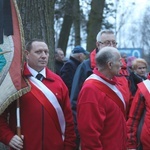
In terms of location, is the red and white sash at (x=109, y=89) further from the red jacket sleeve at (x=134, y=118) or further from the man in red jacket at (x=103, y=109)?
the red jacket sleeve at (x=134, y=118)

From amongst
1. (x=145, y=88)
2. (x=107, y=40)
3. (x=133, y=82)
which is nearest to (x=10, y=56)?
(x=107, y=40)

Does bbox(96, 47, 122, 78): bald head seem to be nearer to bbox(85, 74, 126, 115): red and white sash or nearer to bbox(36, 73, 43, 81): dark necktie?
bbox(85, 74, 126, 115): red and white sash

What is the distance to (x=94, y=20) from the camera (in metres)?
12.7

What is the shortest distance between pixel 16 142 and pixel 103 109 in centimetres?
92

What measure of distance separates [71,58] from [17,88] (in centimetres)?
341

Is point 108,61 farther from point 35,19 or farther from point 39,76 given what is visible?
point 35,19

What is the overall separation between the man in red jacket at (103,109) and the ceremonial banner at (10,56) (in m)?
0.63

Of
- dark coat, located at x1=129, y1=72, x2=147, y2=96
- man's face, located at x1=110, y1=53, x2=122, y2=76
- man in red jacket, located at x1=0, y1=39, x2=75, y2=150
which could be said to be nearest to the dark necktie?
man in red jacket, located at x1=0, y1=39, x2=75, y2=150

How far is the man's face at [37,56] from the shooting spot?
4.69m

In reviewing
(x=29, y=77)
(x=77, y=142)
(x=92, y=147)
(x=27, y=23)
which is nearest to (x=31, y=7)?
(x=27, y=23)

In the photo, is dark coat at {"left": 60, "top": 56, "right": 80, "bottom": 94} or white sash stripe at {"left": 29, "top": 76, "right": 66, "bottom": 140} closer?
white sash stripe at {"left": 29, "top": 76, "right": 66, "bottom": 140}

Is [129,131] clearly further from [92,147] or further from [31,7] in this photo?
[31,7]

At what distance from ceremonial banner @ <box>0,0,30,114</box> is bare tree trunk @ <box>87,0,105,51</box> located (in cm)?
792

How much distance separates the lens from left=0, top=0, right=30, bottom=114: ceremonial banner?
4399 millimetres
